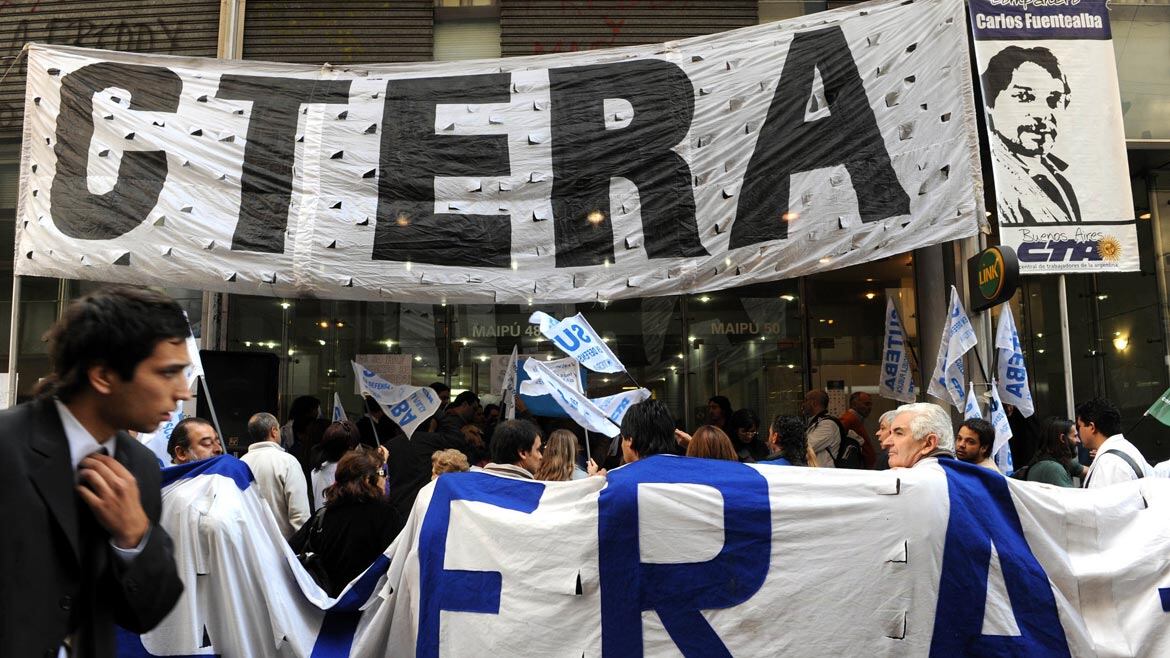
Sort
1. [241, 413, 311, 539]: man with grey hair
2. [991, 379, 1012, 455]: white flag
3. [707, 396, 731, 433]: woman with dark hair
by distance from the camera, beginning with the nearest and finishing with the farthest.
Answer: [241, 413, 311, 539]: man with grey hair
[991, 379, 1012, 455]: white flag
[707, 396, 731, 433]: woman with dark hair

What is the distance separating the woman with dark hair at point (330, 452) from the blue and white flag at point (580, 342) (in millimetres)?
1889

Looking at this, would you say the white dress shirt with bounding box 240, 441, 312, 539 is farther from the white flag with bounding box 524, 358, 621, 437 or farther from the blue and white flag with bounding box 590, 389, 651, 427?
the blue and white flag with bounding box 590, 389, 651, 427

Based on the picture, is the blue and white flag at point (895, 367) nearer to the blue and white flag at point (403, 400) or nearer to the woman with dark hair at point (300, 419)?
the blue and white flag at point (403, 400)

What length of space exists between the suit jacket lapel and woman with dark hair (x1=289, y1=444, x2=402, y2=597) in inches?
158

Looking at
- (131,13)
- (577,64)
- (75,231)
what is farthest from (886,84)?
(131,13)

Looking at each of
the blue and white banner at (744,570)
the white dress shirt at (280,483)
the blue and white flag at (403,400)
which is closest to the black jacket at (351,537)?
the blue and white banner at (744,570)

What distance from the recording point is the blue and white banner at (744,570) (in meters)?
4.79

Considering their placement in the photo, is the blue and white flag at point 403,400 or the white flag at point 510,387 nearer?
the blue and white flag at point 403,400

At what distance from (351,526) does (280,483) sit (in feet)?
4.55

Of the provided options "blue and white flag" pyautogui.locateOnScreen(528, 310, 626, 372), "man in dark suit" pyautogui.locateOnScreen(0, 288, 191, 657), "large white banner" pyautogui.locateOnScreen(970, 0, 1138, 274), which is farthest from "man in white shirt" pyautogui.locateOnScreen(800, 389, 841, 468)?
"man in dark suit" pyautogui.locateOnScreen(0, 288, 191, 657)

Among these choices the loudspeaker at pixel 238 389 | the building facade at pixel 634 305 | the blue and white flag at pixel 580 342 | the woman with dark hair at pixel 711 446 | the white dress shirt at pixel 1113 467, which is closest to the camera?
the woman with dark hair at pixel 711 446

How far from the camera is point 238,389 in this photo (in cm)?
1021

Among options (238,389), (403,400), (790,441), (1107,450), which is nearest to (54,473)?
(790,441)

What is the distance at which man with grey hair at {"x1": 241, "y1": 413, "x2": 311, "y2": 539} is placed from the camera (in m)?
7.20
